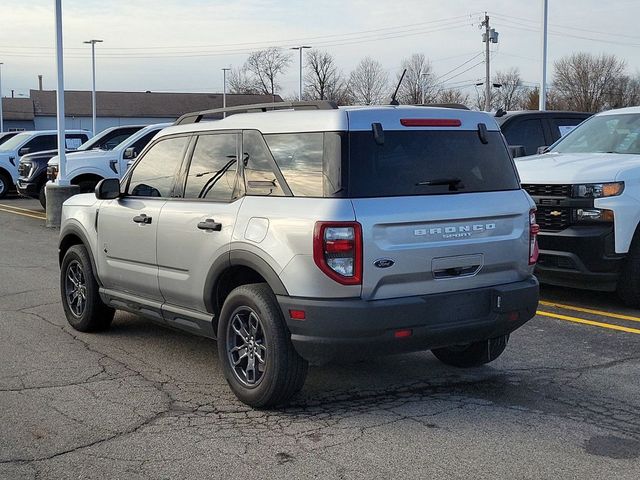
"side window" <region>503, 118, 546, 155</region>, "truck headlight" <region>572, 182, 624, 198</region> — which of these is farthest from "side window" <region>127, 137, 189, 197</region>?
"side window" <region>503, 118, 546, 155</region>

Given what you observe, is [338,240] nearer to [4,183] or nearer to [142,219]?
[142,219]

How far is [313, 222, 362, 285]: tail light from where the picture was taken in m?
4.55

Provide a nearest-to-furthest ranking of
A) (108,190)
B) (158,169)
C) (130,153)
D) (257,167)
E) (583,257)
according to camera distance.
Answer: (257,167) → (158,169) → (108,190) → (583,257) → (130,153)

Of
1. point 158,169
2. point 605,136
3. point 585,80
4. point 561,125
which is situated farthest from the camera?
point 585,80

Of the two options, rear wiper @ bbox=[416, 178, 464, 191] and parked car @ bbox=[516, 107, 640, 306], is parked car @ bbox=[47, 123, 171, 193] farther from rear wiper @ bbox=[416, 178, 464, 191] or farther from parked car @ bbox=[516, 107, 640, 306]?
rear wiper @ bbox=[416, 178, 464, 191]

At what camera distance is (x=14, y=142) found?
23.6 m

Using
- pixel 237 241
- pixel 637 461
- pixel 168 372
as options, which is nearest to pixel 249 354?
pixel 237 241

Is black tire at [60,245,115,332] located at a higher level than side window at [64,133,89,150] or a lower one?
lower

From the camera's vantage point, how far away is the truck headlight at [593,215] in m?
7.80

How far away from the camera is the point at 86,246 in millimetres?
6969

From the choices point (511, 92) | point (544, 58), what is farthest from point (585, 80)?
point (544, 58)

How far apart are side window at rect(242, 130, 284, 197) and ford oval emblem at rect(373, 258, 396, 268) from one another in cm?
80

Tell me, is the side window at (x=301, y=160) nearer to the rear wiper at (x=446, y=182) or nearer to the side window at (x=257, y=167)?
the side window at (x=257, y=167)

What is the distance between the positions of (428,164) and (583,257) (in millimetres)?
3429
